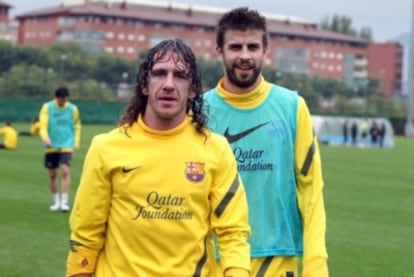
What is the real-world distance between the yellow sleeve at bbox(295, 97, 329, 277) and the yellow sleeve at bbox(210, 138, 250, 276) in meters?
1.03

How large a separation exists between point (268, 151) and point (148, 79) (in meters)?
1.48

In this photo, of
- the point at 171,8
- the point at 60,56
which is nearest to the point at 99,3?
the point at 171,8

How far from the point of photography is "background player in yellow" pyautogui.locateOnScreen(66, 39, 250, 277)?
4.48 metres

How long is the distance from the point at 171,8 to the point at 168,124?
138 metres

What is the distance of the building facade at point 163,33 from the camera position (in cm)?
12781

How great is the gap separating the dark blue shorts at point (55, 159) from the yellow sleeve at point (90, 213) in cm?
1323

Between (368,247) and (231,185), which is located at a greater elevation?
(231,185)

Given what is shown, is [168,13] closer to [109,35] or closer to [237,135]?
[109,35]

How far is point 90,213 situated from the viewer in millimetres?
4555

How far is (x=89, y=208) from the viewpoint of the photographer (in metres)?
4.55

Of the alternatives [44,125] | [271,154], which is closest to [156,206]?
[271,154]

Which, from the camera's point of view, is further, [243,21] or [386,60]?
[386,60]

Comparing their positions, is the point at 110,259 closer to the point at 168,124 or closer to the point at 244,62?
the point at 168,124

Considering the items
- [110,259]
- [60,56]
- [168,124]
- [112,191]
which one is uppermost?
[168,124]
